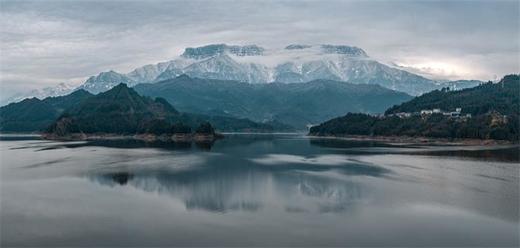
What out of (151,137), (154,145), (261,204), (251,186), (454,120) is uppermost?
(454,120)

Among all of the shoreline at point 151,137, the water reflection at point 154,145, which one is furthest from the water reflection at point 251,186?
the shoreline at point 151,137

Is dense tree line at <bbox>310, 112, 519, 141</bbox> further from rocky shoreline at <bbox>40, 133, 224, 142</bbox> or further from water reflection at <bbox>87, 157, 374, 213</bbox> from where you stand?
water reflection at <bbox>87, 157, 374, 213</bbox>

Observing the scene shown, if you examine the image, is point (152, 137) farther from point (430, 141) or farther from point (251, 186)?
point (251, 186)

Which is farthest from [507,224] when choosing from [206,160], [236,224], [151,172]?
[206,160]

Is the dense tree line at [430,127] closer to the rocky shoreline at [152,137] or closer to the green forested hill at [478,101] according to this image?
the green forested hill at [478,101]

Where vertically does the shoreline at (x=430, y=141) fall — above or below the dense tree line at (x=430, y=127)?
below

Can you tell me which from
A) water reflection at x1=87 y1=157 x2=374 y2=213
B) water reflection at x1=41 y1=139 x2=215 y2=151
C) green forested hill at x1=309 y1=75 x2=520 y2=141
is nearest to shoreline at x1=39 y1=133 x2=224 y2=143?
Result: water reflection at x1=41 y1=139 x2=215 y2=151

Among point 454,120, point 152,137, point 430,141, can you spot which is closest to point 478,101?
point 454,120

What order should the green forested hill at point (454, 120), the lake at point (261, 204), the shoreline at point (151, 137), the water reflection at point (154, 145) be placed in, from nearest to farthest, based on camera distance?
1. the lake at point (261, 204)
2. the water reflection at point (154, 145)
3. the green forested hill at point (454, 120)
4. the shoreline at point (151, 137)

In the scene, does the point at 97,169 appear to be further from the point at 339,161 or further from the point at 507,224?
the point at 507,224
